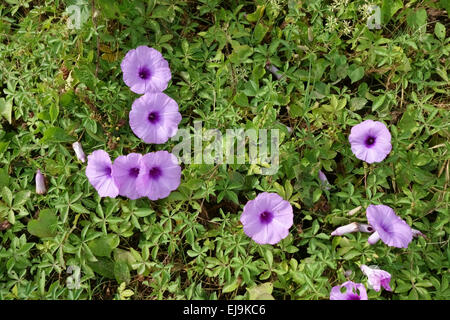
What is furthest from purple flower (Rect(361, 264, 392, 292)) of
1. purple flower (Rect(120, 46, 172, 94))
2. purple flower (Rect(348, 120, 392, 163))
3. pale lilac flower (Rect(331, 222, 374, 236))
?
purple flower (Rect(120, 46, 172, 94))

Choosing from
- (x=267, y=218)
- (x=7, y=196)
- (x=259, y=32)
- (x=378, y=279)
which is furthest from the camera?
(x=259, y=32)

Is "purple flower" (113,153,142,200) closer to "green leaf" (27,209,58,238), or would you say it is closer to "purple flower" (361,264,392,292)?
"green leaf" (27,209,58,238)

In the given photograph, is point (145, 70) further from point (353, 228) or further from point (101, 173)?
point (353, 228)

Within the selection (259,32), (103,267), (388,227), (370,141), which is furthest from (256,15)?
(103,267)

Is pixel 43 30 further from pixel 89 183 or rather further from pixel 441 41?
pixel 441 41
